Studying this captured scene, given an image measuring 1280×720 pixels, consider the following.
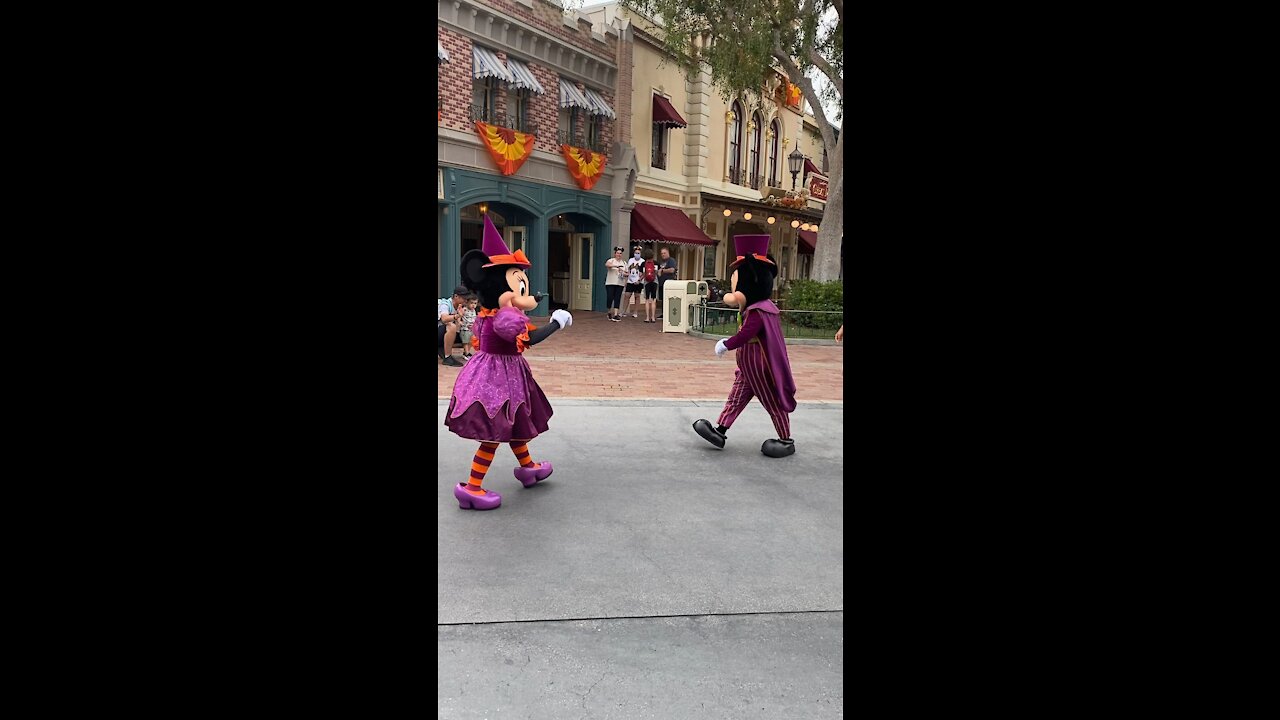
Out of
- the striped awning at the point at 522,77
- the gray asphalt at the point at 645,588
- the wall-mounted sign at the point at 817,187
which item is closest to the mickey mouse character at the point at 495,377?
the gray asphalt at the point at 645,588

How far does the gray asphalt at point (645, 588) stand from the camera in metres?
2.47

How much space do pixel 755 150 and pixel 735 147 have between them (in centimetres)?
125

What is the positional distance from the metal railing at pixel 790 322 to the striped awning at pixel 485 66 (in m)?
5.98

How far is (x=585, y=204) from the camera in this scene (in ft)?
63.4

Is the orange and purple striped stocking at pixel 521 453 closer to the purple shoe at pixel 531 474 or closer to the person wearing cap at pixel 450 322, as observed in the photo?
the purple shoe at pixel 531 474

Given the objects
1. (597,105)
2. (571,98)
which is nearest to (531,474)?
(571,98)
